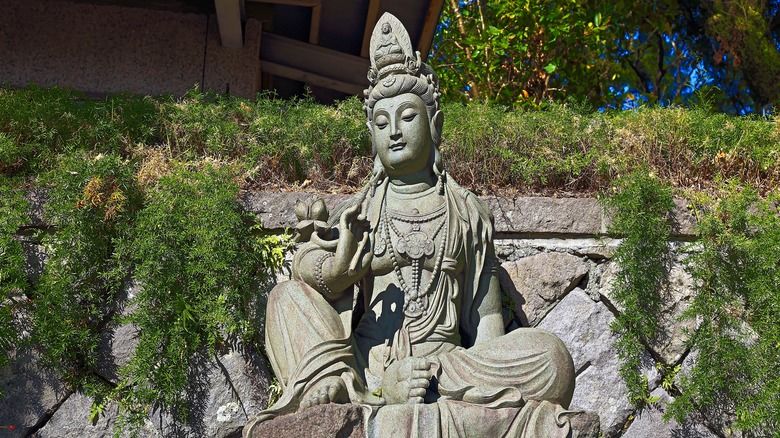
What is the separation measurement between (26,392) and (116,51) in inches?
122

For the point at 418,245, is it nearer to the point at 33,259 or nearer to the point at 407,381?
the point at 407,381

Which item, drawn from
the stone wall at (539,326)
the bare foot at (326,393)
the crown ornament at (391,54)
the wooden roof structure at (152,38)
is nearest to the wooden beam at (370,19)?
the wooden roof structure at (152,38)

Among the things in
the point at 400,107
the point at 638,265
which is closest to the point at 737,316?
the point at 638,265

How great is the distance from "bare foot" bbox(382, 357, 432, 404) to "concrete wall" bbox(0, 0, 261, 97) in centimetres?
381

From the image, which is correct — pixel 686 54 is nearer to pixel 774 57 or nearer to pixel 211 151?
pixel 774 57

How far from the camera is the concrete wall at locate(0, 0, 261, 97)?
6.97m

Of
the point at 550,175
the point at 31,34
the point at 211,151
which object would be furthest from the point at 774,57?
the point at 31,34

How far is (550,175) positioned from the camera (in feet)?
18.6

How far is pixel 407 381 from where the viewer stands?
3.89 m

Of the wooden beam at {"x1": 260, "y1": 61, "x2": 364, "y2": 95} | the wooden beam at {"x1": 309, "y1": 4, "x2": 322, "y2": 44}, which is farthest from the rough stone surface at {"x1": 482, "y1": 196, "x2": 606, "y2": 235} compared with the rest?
the wooden beam at {"x1": 260, "y1": 61, "x2": 364, "y2": 95}

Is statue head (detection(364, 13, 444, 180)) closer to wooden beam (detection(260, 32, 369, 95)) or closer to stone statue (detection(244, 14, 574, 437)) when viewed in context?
stone statue (detection(244, 14, 574, 437))

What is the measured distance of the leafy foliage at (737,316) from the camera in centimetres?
486

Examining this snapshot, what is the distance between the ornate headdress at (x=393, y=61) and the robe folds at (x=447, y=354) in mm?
516

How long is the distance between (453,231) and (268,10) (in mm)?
3791
